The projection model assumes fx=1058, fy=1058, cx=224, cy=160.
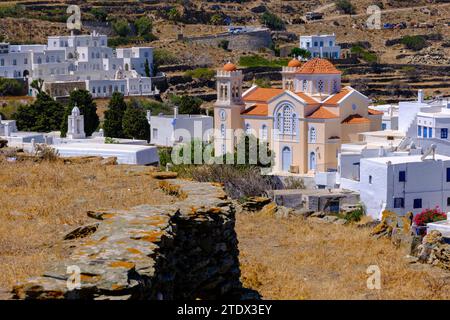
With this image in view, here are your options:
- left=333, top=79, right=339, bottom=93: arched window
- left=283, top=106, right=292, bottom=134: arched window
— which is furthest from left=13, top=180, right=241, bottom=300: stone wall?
left=333, top=79, right=339, bottom=93: arched window

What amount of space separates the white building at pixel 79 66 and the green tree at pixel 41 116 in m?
8.81

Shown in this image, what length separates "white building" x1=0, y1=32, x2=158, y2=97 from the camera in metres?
63.9

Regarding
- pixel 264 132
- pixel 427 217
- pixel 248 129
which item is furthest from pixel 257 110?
pixel 427 217

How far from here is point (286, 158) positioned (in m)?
43.0

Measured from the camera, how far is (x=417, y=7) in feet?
347

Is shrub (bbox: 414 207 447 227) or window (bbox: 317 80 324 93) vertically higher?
window (bbox: 317 80 324 93)

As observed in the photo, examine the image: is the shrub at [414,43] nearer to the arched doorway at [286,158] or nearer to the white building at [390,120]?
the white building at [390,120]

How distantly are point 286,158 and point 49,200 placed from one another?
106ft

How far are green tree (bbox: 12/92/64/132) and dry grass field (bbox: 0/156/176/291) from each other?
39.5 meters

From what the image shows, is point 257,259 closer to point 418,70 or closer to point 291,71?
point 291,71

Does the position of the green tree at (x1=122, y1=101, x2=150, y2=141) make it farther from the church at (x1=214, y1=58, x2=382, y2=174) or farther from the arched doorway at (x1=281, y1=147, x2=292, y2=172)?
the arched doorway at (x1=281, y1=147, x2=292, y2=172)

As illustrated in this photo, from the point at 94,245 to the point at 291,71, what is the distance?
39.2m

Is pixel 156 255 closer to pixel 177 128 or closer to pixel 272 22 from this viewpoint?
pixel 177 128

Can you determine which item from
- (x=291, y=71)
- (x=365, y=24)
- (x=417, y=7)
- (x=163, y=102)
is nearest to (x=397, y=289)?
(x=291, y=71)
